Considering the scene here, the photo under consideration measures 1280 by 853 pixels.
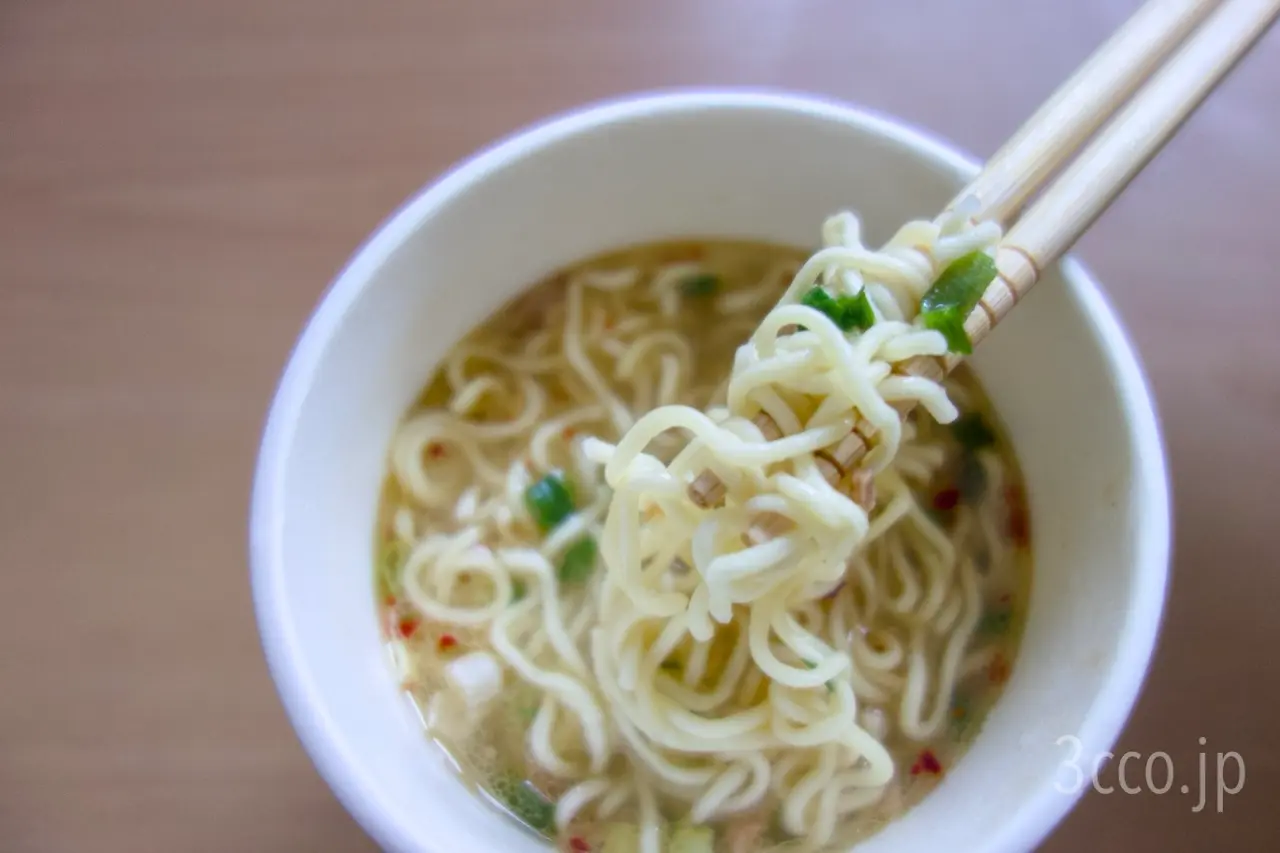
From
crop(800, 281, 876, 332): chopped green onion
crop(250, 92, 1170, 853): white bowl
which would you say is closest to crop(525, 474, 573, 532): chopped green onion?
crop(250, 92, 1170, 853): white bowl

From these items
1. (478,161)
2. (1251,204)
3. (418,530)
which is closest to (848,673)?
(418,530)

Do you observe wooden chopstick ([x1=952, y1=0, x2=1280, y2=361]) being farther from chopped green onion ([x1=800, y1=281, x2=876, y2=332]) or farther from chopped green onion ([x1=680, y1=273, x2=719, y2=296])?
chopped green onion ([x1=680, y1=273, x2=719, y2=296])

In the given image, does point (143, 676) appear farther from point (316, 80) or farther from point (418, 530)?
point (316, 80)

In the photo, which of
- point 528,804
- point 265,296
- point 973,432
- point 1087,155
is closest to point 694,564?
point 528,804

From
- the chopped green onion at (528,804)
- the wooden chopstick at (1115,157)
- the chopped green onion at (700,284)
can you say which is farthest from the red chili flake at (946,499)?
the chopped green onion at (528,804)

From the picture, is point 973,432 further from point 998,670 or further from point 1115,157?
point 1115,157

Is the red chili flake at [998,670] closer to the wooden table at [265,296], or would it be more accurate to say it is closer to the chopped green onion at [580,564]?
the wooden table at [265,296]
